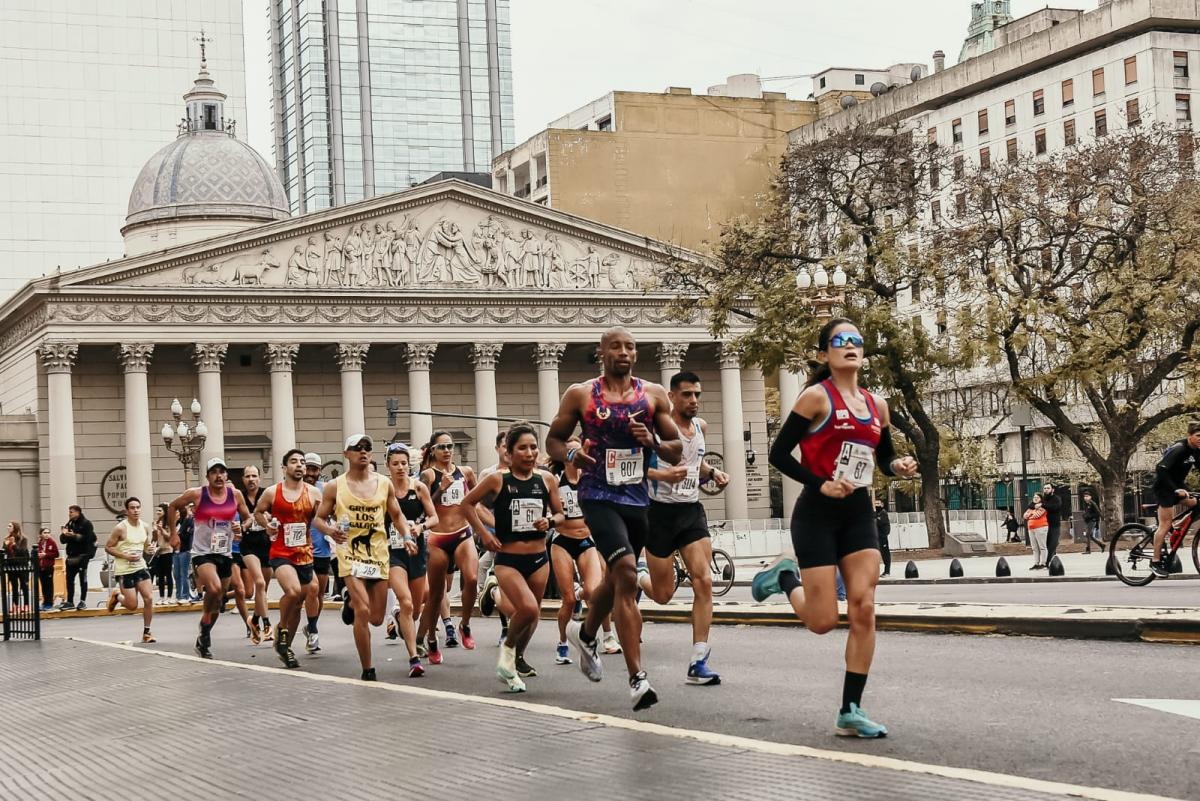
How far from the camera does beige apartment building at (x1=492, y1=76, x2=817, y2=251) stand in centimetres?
9194

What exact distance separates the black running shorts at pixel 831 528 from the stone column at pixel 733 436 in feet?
198

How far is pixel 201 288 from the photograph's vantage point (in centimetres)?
6319

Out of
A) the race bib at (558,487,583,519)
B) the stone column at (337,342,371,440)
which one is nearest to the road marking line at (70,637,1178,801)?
the race bib at (558,487,583,519)

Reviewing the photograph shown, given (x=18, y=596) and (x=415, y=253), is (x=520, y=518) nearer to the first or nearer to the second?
(x=18, y=596)

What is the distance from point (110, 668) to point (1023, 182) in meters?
32.1

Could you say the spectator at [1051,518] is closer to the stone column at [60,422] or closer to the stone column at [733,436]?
the stone column at [733,436]

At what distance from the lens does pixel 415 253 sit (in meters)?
67.1

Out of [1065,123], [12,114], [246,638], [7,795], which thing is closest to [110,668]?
[246,638]

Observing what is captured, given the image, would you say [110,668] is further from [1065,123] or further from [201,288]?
[1065,123]

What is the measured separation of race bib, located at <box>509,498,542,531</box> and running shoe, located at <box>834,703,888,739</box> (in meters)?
4.31

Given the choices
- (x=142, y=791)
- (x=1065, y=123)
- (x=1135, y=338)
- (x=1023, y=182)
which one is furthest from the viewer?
(x=1065, y=123)

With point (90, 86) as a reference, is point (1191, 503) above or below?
below

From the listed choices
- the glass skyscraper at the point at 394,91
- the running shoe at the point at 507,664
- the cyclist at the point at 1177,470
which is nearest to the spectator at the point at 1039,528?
the cyclist at the point at 1177,470

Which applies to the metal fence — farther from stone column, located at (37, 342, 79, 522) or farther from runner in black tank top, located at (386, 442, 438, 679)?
stone column, located at (37, 342, 79, 522)
